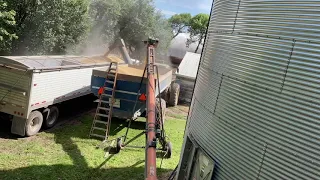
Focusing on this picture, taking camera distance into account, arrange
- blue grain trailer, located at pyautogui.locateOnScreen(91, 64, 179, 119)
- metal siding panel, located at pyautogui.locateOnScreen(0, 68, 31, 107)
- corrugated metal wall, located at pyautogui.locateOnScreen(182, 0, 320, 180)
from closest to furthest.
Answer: corrugated metal wall, located at pyautogui.locateOnScreen(182, 0, 320, 180) → metal siding panel, located at pyautogui.locateOnScreen(0, 68, 31, 107) → blue grain trailer, located at pyautogui.locateOnScreen(91, 64, 179, 119)

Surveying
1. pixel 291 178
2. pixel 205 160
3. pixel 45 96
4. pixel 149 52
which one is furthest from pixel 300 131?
pixel 45 96

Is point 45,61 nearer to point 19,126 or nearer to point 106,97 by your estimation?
point 106,97

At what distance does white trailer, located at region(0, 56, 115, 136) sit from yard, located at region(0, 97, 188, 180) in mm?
506

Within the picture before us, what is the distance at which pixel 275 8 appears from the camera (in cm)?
419

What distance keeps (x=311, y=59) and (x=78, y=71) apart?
10592 millimetres

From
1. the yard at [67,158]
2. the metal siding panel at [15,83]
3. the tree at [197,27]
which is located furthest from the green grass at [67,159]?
the tree at [197,27]

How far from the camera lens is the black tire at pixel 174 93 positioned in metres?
18.5

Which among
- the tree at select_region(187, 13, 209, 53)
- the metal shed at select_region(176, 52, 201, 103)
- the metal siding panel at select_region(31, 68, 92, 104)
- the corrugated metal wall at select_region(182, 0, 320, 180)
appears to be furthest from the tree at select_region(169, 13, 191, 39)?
the corrugated metal wall at select_region(182, 0, 320, 180)

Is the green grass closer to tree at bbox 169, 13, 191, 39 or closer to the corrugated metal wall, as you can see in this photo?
the corrugated metal wall

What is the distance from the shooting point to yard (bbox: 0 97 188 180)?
820cm

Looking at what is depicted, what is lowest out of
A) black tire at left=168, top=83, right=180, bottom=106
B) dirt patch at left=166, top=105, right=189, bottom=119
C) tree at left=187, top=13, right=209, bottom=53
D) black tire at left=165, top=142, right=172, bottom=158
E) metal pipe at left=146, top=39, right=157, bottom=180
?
dirt patch at left=166, top=105, right=189, bottom=119

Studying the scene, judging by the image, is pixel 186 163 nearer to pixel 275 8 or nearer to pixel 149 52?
pixel 275 8

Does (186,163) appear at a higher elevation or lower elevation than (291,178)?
lower

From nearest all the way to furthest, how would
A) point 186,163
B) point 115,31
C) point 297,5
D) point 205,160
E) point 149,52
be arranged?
point 297,5, point 205,160, point 186,163, point 149,52, point 115,31
